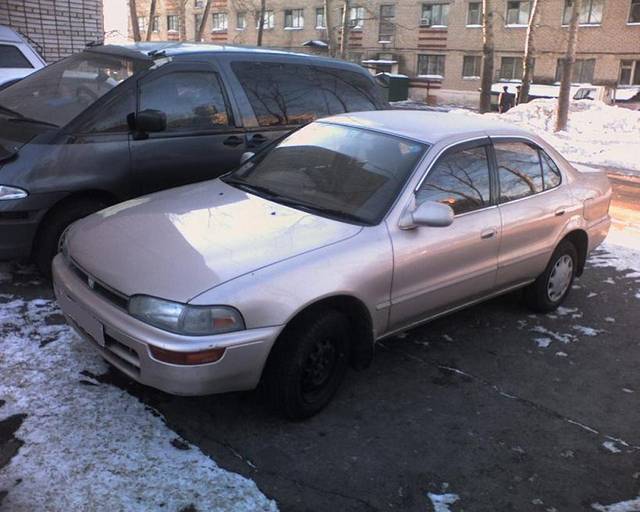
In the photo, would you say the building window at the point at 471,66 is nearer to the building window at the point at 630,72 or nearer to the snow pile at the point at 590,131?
the building window at the point at 630,72

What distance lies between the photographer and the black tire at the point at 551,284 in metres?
4.92

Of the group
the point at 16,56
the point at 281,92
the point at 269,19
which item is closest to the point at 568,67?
the point at 281,92

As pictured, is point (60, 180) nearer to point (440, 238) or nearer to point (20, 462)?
point (20, 462)

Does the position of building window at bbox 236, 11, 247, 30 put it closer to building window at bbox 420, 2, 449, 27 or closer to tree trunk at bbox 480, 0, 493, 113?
building window at bbox 420, 2, 449, 27

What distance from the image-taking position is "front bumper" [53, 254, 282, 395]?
2891 mm

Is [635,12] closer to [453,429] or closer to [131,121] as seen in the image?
[131,121]

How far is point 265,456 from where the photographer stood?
3.08 m

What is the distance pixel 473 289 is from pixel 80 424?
2520mm

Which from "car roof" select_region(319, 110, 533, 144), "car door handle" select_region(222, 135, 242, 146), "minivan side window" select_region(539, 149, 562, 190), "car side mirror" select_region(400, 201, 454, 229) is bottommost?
"car side mirror" select_region(400, 201, 454, 229)

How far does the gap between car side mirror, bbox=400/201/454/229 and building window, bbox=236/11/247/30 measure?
47907 mm

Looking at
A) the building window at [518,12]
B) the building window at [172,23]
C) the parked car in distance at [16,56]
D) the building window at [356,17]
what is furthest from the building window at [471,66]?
the parked car in distance at [16,56]

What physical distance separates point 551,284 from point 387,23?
3748cm

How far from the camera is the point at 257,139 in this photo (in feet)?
18.1

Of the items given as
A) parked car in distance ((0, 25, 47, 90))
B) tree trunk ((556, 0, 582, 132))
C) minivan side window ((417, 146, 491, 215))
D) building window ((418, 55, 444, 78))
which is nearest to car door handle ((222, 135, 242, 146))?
minivan side window ((417, 146, 491, 215))
